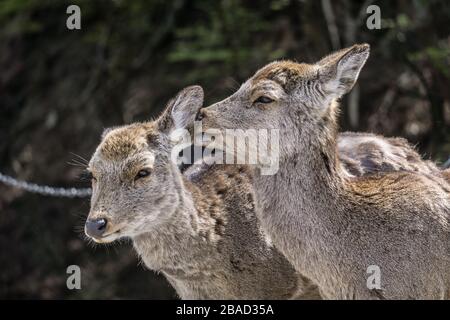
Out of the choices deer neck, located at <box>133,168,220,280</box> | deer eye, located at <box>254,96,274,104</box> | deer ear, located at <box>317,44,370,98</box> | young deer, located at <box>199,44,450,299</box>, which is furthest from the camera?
deer neck, located at <box>133,168,220,280</box>

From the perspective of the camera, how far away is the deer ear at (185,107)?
7102 millimetres

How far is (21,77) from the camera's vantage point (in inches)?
607

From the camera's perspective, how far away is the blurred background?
11.5 m

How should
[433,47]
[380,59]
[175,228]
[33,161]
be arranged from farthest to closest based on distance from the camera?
[33,161]
[380,59]
[433,47]
[175,228]

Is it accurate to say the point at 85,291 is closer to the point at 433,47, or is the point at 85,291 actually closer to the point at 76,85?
the point at 76,85

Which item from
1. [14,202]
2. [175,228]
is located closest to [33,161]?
[14,202]

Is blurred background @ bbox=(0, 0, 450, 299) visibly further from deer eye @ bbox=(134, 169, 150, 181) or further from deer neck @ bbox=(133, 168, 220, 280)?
deer eye @ bbox=(134, 169, 150, 181)

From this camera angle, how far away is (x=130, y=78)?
13648 millimetres

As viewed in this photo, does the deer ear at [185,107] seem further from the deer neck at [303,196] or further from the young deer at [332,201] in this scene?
the deer neck at [303,196]

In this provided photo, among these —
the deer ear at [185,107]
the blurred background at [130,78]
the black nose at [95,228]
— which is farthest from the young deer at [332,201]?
the blurred background at [130,78]

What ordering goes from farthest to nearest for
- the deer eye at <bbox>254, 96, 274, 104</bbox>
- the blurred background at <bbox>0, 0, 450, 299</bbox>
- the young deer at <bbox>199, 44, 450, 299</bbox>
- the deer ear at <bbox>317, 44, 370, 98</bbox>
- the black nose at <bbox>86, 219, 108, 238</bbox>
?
the blurred background at <bbox>0, 0, 450, 299</bbox>, the deer eye at <bbox>254, 96, 274, 104</bbox>, the deer ear at <bbox>317, 44, 370, 98</bbox>, the black nose at <bbox>86, 219, 108, 238</bbox>, the young deer at <bbox>199, 44, 450, 299</bbox>

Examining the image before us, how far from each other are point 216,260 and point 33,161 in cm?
770

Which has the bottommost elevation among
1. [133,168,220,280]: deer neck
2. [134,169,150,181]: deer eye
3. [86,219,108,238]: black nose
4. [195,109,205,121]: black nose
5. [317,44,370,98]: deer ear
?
[133,168,220,280]: deer neck

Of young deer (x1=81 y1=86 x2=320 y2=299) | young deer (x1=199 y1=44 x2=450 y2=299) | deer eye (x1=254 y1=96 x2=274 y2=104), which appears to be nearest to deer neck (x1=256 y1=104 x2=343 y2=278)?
young deer (x1=199 y1=44 x2=450 y2=299)
